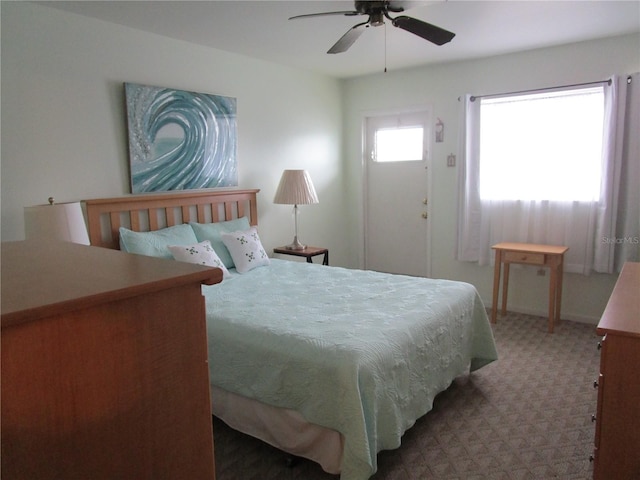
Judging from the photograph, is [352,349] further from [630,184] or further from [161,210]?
[630,184]

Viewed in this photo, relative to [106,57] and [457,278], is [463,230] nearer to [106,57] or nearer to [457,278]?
[457,278]

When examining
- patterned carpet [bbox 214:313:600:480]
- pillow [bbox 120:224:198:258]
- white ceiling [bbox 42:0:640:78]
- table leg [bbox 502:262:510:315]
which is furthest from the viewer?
table leg [bbox 502:262:510:315]

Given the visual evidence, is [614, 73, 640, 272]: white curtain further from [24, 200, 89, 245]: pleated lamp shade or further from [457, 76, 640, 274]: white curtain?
[24, 200, 89, 245]: pleated lamp shade

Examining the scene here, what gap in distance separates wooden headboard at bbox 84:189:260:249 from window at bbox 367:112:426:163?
1720mm

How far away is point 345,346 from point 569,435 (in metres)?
1.34

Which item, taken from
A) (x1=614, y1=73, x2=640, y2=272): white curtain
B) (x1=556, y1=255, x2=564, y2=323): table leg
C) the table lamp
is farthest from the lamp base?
(x1=614, y1=73, x2=640, y2=272): white curtain

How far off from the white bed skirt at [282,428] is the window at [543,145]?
3.13 metres

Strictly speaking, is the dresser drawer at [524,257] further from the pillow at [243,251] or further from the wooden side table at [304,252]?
the pillow at [243,251]

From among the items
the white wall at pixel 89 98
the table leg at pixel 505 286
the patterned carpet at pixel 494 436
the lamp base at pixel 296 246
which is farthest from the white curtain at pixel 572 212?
the white wall at pixel 89 98

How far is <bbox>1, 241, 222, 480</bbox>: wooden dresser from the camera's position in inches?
26.1

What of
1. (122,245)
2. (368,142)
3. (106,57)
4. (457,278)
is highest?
(106,57)

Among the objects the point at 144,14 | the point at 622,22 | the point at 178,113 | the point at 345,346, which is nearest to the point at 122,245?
the point at 178,113

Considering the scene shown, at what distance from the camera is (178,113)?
11.6 ft

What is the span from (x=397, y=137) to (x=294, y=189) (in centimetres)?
151
